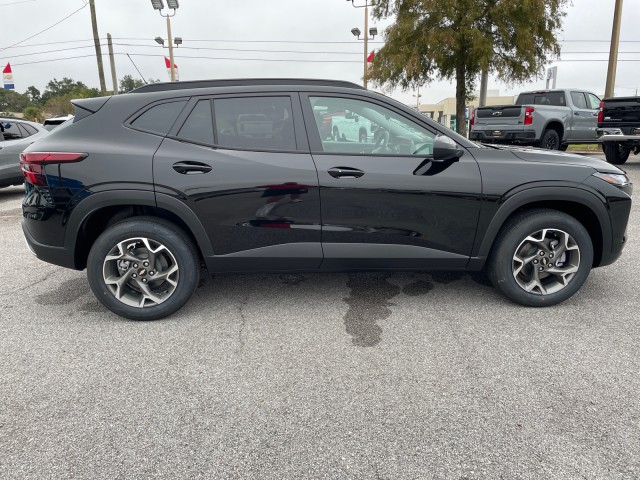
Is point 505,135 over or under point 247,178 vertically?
under

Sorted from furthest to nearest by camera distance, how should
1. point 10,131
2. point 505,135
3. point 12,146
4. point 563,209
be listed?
point 505,135 < point 10,131 < point 12,146 < point 563,209

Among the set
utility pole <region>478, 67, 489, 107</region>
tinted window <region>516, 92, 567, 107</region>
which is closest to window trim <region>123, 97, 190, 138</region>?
tinted window <region>516, 92, 567, 107</region>

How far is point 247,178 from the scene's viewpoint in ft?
10.7

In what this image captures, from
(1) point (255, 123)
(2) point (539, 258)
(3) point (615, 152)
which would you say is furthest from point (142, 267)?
(3) point (615, 152)

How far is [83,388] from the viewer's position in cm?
258

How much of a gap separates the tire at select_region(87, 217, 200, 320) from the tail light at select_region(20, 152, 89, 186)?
0.53 m

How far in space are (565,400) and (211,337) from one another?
217 cm

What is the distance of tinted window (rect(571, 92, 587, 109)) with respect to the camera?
13.4 m

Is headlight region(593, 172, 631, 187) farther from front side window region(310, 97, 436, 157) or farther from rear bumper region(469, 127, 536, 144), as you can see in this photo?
rear bumper region(469, 127, 536, 144)

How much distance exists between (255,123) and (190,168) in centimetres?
58

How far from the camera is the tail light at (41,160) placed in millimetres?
3211

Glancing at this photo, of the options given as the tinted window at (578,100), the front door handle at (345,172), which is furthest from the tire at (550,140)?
the front door handle at (345,172)

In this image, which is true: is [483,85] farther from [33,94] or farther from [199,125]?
[33,94]

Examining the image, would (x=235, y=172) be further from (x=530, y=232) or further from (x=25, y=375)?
(x=530, y=232)
